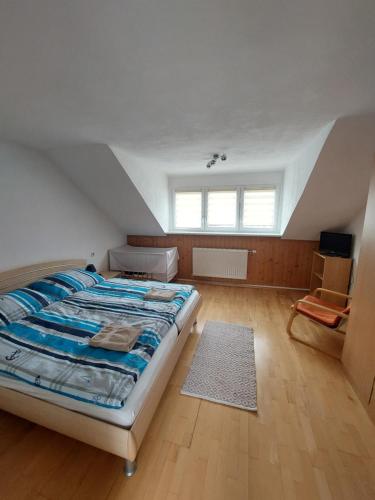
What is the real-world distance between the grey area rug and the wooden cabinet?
0.85m

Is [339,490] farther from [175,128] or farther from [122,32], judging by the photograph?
[175,128]

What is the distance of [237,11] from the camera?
89cm

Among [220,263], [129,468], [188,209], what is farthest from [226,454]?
[188,209]

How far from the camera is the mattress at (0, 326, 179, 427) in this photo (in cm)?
110

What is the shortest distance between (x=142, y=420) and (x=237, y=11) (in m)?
2.14

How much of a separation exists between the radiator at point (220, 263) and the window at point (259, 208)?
70cm

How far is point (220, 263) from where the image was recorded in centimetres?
414

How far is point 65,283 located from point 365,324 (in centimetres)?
316

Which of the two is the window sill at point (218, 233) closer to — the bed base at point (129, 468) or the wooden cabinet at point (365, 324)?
the wooden cabinet at point (365, 324)

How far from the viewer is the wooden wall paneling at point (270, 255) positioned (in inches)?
151

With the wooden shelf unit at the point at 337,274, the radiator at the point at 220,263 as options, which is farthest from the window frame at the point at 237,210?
the wooden shelf unit at the point at 337,274

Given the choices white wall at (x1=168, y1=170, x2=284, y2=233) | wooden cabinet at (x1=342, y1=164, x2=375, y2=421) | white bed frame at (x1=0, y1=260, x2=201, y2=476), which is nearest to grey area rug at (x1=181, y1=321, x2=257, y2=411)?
white bed frame at (x1=0, y1=260, x2=201, y2=476)

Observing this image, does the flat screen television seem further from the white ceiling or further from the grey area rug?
the grey area rug

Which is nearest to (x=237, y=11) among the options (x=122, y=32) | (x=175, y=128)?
(x=122, y=32)
